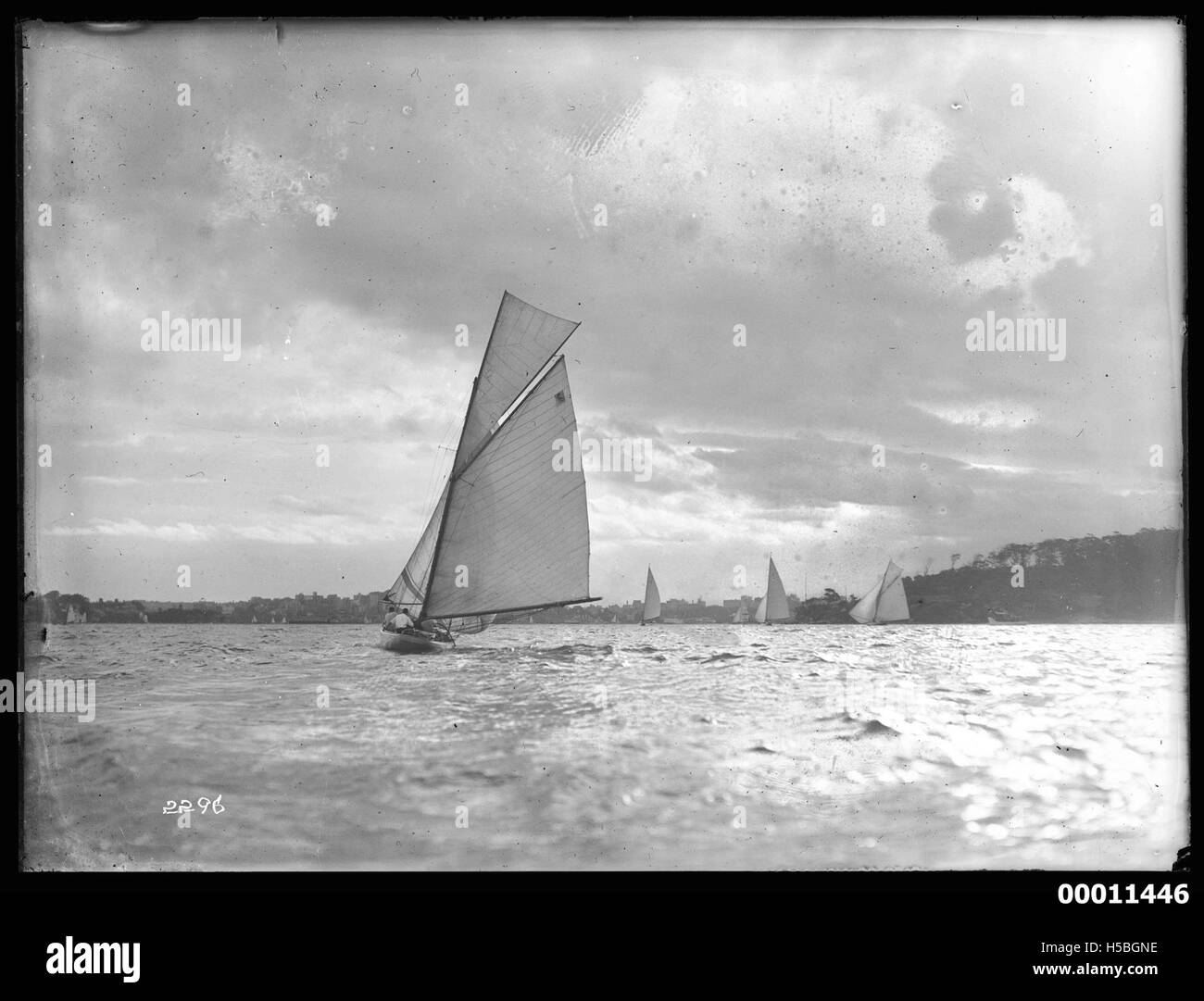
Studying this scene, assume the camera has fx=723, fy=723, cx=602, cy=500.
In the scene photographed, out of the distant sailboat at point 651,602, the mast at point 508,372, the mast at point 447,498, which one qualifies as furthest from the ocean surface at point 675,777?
the mast at point 508,372

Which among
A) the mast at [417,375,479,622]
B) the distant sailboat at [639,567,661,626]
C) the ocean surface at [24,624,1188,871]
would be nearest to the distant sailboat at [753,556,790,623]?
the ocean surface at [24,624,1188,871]

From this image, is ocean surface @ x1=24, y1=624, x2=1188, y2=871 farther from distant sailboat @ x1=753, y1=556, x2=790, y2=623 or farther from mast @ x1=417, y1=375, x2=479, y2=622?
mast @ x1=417, y1=375, x2=479, y2=622

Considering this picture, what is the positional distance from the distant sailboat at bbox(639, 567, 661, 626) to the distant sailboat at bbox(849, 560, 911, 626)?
5.83 feet

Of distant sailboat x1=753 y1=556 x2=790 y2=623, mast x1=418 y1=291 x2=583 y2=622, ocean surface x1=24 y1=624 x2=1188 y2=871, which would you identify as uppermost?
mast x1=418 y1=291 x2=583 y2=622

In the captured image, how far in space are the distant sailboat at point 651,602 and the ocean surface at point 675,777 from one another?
1278 mm

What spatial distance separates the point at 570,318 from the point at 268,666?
18.8 ft

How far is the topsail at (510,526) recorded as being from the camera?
8.81 metres

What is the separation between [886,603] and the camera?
698cm

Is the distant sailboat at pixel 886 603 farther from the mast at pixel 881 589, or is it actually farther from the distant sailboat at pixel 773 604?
the distant sailboat at pixel 773 604

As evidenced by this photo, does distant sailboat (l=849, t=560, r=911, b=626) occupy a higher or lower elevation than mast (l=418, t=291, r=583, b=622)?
lower

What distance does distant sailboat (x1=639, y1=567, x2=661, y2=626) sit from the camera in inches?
263
